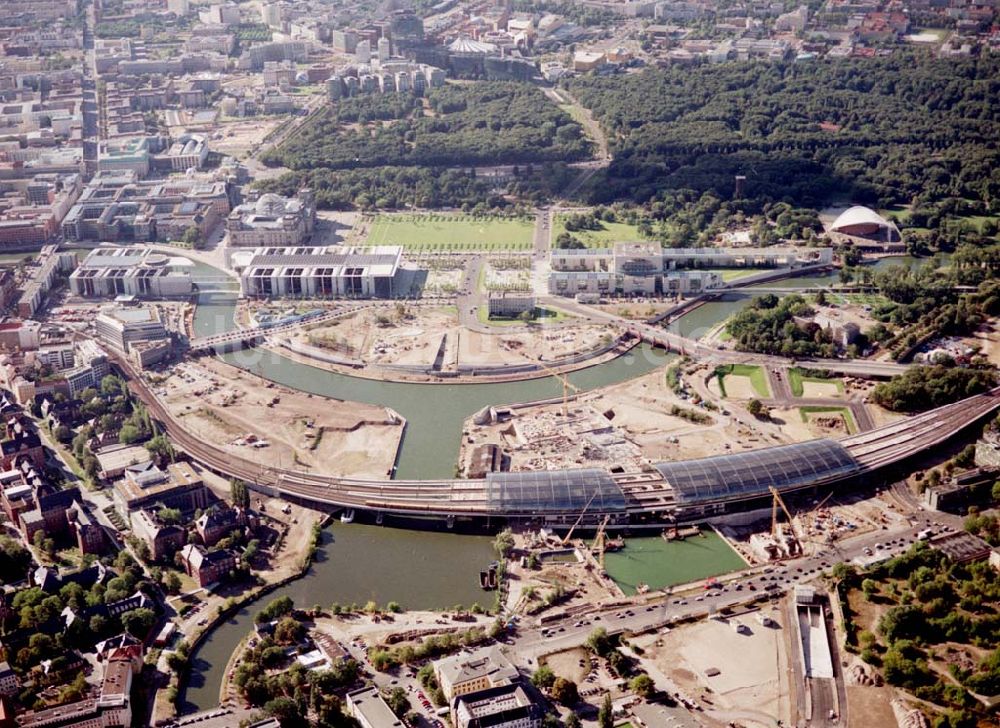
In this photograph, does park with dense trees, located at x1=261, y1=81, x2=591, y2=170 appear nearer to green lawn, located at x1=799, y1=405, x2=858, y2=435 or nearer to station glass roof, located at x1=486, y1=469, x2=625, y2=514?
green lawn, located at x1=799, y1=405, x2=858, y2=435

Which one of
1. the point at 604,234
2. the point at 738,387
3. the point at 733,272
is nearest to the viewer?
the point at 738,387

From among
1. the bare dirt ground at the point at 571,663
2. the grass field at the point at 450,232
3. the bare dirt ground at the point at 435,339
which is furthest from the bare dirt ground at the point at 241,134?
the bare dirt ground at the point at 571,663

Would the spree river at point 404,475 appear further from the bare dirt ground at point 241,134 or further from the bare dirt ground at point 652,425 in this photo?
the bare dirt ground at point 241,134

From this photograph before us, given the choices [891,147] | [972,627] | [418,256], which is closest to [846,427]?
[972,627]

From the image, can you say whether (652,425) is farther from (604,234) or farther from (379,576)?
(604,234)

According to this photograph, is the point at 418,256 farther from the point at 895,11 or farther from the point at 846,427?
the point at 895,11

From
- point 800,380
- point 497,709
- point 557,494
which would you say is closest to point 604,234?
point 800,380

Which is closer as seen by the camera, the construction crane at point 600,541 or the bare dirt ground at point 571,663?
the bare dirt ground at point 571,663
